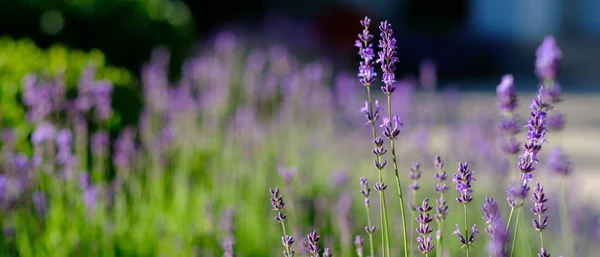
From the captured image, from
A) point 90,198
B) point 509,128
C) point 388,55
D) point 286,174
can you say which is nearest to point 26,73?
A: point 90,198

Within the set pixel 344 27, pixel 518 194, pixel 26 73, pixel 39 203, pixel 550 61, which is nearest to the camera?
pixel 518 194

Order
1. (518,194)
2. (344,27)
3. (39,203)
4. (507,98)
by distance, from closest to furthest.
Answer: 1. (518,194)
2. (507,98)
3. (39,203)
4. (344,27)

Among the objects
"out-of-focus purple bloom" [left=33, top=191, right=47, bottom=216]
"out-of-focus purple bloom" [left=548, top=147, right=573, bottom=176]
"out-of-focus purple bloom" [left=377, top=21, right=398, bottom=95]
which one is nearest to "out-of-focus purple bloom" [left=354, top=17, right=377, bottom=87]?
"out-of-focus purple bloom" [left=377, top=21, right=398, bottom=95]

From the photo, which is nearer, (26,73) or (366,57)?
(366,57)

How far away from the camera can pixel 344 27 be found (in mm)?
16016

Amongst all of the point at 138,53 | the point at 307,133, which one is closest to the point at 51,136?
the point at 307,133

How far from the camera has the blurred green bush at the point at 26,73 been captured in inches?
181

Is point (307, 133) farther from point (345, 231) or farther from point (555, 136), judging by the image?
point (555, 136)

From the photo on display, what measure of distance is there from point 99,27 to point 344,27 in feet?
27.0

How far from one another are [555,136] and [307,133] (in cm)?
380

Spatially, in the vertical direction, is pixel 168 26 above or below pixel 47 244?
above

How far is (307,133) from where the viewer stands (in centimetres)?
588

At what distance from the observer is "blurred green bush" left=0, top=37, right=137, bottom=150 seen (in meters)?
4.60

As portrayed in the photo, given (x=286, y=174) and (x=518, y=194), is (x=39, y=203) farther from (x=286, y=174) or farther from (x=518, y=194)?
(x=518, y=194)
